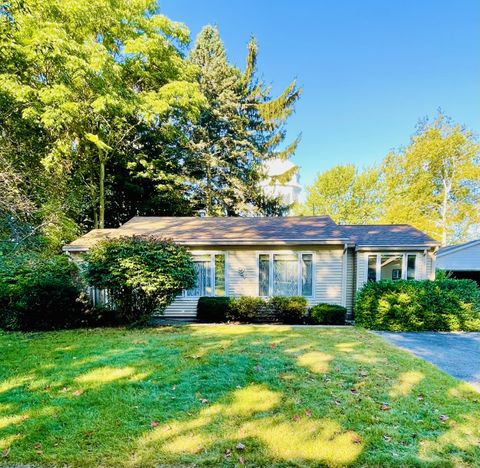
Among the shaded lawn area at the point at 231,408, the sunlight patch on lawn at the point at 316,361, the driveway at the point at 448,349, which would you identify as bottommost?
the driveway at the point at 448,349

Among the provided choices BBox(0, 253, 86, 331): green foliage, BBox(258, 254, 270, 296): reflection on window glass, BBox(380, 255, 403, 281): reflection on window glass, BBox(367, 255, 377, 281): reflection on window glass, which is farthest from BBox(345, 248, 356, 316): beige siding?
BBox(0, 253, 86, 331): green foliage

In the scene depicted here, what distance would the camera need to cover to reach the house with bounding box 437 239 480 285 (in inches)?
659

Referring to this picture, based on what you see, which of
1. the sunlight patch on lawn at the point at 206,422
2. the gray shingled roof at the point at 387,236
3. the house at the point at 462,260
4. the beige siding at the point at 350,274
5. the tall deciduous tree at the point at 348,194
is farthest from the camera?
the tall deciduous tree at the point at 348,194

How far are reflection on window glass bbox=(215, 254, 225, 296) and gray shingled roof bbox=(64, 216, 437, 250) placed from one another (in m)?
0.68

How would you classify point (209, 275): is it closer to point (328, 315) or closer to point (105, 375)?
point (328, 315)

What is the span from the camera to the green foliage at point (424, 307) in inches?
329

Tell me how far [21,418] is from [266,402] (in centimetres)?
285

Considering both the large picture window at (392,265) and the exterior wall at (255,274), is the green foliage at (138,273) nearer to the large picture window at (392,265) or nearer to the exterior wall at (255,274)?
the exterior wall at (255,274)

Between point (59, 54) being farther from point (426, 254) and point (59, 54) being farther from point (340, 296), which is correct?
point (426, 254)

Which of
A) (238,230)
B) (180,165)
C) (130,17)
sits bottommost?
(238,230)

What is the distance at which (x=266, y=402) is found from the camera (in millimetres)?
3545

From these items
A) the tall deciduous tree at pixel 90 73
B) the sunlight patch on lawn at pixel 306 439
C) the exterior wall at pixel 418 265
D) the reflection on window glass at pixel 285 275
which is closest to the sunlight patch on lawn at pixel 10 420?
the sunlight patch on lawn at pixel 306 439

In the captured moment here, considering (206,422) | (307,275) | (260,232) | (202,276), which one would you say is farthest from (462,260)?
(206,422)

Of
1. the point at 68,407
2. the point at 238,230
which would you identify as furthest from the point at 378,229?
the point at 68,407
